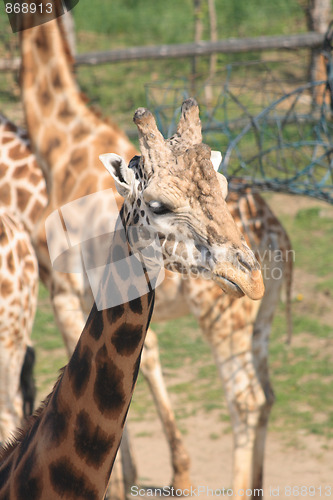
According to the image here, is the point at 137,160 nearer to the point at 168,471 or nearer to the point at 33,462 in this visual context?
the point at 33,462

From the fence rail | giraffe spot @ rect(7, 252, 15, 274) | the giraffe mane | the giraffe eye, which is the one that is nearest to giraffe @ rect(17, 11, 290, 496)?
giraffe spot @ rect(7, 252, 15, 274)

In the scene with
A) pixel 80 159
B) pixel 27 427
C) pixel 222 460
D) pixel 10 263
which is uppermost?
pixel 80 159

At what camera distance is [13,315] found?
3.71 meters

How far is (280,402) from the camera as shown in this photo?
5.33m

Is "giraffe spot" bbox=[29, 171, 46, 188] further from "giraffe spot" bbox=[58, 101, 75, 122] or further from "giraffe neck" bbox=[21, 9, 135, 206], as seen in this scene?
"giraffe spot" bbox=[58, 101, 75, 122]

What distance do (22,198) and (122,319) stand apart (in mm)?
2757

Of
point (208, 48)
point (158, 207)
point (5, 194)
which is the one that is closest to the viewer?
point (158, 207)

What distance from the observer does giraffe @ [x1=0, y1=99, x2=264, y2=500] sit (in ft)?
6.52

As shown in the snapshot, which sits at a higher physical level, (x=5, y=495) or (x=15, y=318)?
(x=15, y=318)

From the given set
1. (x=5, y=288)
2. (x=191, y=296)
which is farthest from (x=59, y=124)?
(x=191, y=296)

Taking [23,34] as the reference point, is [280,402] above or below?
below

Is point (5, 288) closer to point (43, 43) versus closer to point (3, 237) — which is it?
point (3, 237)

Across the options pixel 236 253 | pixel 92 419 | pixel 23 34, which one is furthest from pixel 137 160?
pixel 23 34

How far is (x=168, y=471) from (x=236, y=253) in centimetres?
316
